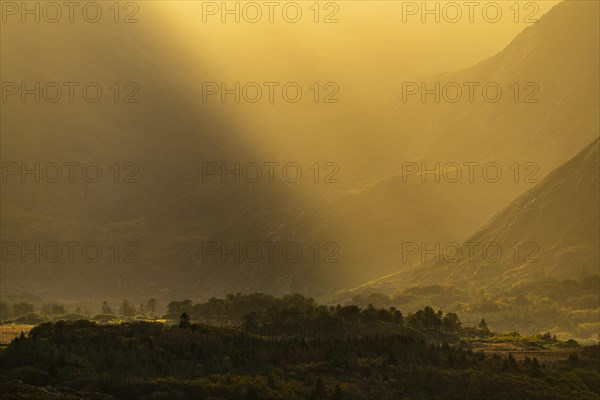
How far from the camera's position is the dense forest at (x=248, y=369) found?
139 metres

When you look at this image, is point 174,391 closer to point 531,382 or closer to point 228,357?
point 228,357

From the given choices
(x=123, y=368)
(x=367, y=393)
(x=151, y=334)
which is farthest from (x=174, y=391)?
(x=151, y=334)

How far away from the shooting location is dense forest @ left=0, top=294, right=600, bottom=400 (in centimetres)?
13888

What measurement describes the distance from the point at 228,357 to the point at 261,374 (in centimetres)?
858

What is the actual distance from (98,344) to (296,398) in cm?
3468

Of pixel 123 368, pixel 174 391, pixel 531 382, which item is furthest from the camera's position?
pixel 531 382

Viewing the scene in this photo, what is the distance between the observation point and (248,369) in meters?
154

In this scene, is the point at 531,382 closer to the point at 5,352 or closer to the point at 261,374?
the point at 261,374

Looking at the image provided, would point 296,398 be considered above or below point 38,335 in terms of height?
below

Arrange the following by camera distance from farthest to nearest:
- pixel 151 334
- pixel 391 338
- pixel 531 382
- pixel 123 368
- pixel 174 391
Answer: pixel 391 338 < pixel 151 334 < pixel 531 382 < pixel 123 368 < pixel 174 391

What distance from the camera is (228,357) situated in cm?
15838

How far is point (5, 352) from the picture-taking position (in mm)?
151625

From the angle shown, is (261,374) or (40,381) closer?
(40,381)

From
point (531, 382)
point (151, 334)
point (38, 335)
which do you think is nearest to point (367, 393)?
point (531, 382)
